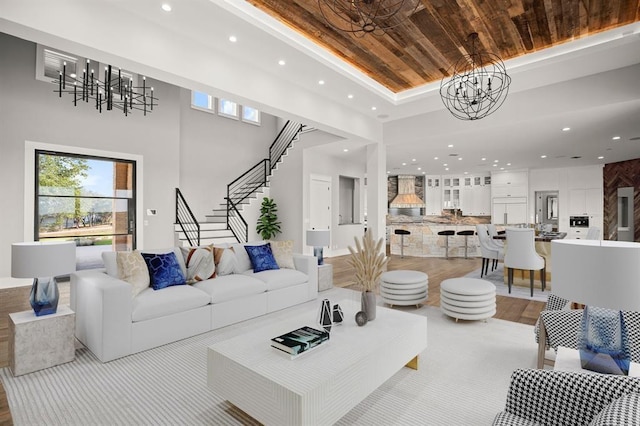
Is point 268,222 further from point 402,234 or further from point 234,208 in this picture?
point 402,234

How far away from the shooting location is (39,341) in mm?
2660

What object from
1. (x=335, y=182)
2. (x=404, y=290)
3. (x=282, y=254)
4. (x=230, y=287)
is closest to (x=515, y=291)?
(x=404, y=290)

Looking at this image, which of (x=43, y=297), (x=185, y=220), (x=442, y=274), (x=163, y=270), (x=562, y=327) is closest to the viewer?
(x=562, y=327)

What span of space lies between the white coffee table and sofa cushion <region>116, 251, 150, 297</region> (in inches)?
61.5

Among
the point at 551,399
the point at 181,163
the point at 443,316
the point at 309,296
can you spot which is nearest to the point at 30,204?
the point at 181,163

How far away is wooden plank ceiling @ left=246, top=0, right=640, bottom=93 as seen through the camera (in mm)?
3551

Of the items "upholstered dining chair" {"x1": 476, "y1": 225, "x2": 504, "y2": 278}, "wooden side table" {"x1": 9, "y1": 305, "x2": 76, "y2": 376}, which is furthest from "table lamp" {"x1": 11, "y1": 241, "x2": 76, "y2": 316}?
"upholstered dining chair" {"x1": 476, "y1": 225, "x2": 504, "y2": 278}

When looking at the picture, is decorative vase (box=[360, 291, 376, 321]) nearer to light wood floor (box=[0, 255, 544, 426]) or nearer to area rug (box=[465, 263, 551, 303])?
light wood floor (box=[0, 255, 544, 426])

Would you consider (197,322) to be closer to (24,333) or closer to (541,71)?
(24,333)

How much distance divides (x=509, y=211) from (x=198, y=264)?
10.8 m

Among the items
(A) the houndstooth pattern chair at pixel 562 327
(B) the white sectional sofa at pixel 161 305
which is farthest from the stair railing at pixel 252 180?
(A) the houndstooth pattern chair at pixel 562 327

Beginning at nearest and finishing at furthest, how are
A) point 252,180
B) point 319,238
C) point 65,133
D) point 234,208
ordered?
point 319,238
point 65,133
point 234,208
point 252,180

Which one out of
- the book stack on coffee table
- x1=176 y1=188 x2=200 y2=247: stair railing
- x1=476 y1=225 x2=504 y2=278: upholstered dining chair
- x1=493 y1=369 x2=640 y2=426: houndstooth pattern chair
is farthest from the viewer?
x1=176 y1=188 x2=200 y2=247: stair railing

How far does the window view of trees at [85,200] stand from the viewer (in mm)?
6285
